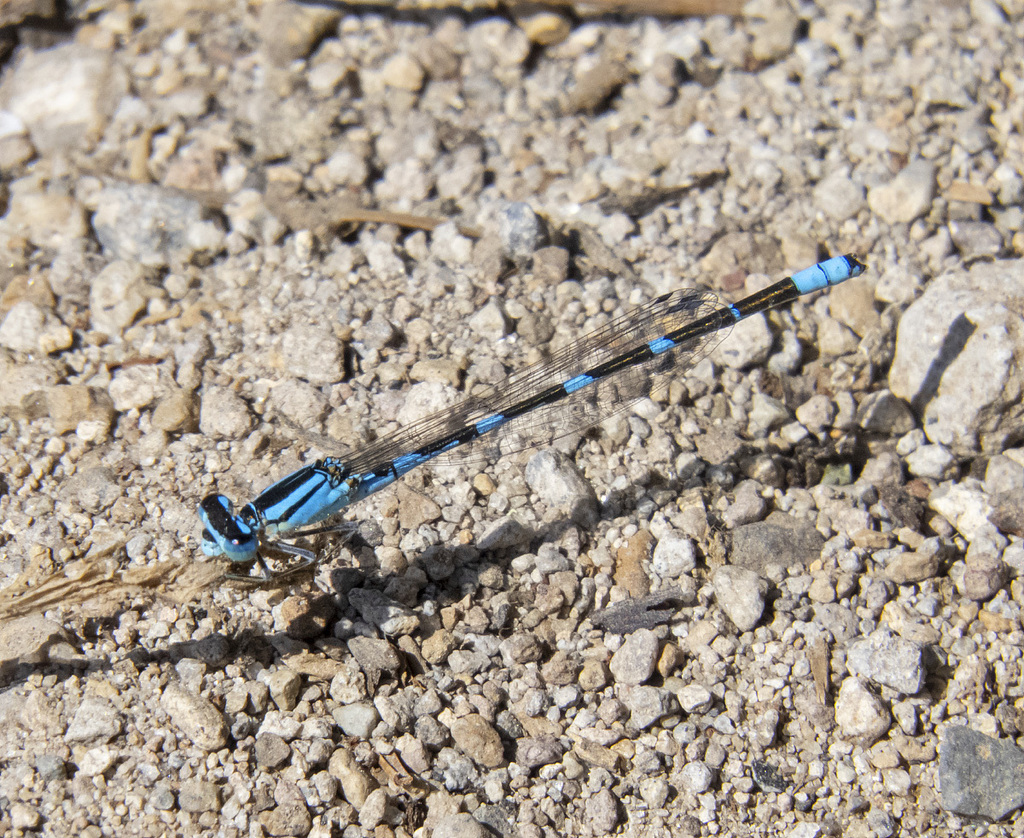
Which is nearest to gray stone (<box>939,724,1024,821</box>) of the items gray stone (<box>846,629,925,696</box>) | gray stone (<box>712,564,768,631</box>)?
gray stone (<box>846,629,925,696</box>)

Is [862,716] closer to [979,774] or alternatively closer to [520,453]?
[979,774]

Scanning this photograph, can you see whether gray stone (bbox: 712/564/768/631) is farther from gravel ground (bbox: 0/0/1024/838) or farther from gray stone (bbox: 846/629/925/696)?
gray stone (bbox: 846/629/925/696)

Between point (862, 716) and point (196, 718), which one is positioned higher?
point (196, 718)

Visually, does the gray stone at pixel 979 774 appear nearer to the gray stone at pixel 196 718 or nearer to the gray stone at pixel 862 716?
the gray stone at pixel 862 716

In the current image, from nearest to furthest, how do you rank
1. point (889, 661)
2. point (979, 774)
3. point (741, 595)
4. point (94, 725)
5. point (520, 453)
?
point (94, 725), point (979, 774), point (889, 661), point (741, 595), point (520, 453)

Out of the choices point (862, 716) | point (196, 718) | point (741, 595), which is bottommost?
point (862, 716)

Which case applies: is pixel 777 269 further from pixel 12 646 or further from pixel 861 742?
pixel 12 646

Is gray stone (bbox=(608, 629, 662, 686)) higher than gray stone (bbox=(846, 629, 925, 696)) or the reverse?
higher

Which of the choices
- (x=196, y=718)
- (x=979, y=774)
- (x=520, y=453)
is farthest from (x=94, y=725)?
(x=979, y=774)

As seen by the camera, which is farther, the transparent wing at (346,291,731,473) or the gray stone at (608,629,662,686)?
the transparent wing at (346,291,731,473)
